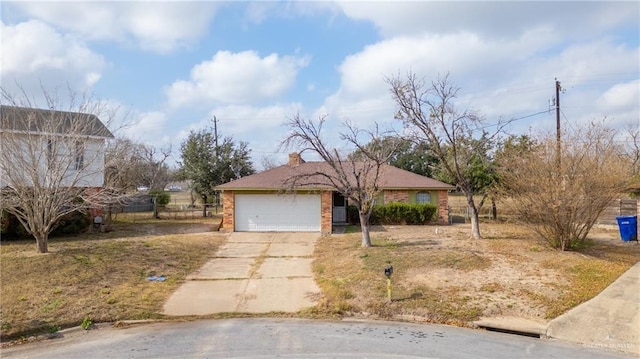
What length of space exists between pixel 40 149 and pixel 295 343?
10.8 metres

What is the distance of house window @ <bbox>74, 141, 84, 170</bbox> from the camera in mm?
13438

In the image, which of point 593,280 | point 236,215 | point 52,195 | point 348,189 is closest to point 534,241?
point 593,280

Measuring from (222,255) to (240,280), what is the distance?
12.3 feet

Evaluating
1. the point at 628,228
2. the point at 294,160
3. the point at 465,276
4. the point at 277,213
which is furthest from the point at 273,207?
the point at 628,228

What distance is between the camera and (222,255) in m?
14.8

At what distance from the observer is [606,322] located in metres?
7.70

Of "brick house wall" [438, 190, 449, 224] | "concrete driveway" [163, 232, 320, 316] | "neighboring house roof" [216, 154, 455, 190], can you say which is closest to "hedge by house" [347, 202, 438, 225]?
"brick house wall" [438, 190, 449, 224]

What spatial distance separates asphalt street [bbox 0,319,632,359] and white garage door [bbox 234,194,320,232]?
1267cm

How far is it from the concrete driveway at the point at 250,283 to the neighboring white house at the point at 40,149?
5230 millimetres

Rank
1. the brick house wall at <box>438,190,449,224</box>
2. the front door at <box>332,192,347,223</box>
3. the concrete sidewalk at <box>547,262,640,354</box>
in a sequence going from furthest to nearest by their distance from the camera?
the front door at <box>332,192,347,223</box> < the brick house wall at <box>438,190,449,224</box> < the concrete sidewalk at <box>547,262,640,354</box>

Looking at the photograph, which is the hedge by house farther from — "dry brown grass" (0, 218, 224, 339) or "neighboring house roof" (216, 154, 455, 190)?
"dry brown grass" (0, 218, 224, 339)

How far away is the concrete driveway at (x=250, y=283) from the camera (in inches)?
359

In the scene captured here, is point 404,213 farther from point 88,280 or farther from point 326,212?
point 88,280

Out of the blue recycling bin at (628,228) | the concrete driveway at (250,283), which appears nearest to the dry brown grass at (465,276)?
the concrete driveway at (250,283)
